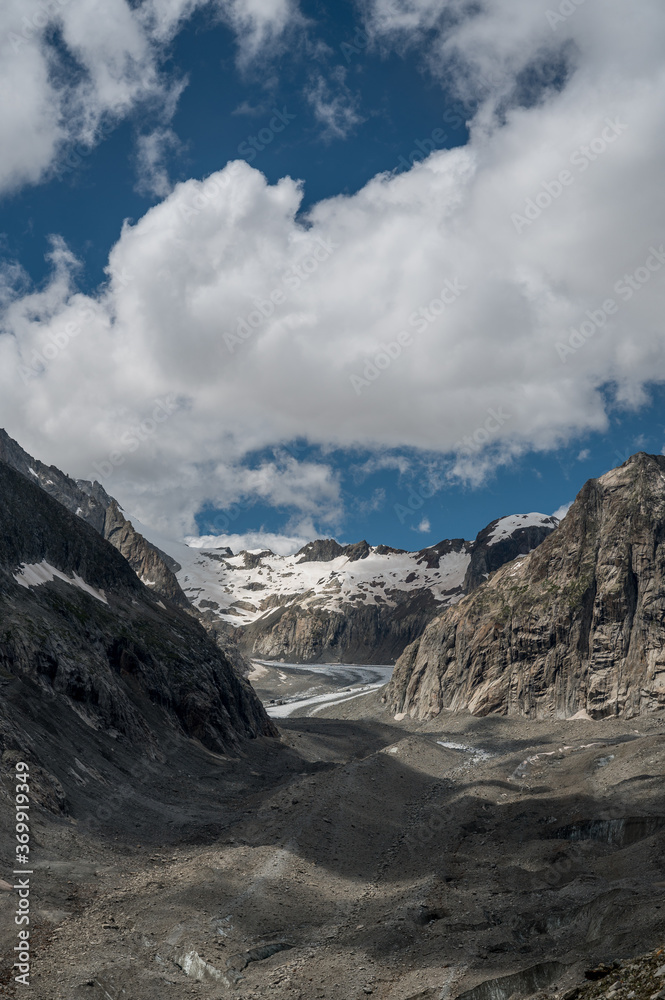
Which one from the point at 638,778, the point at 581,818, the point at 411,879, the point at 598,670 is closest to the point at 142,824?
the point at 411,879

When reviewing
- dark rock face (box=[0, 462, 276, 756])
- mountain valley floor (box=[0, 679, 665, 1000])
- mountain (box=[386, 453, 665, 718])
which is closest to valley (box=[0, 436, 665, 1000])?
mountain valley floor (box=[0, 679, 665, 1000])

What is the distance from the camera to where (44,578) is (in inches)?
2872

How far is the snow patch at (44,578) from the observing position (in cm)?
6846

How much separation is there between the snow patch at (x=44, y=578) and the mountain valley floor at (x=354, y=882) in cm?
2473

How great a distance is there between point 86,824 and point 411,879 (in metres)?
18.6

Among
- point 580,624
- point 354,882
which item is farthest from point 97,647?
point 580,624

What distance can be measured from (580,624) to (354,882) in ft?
263

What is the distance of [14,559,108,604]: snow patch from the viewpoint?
225ft

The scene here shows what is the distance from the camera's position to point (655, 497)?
103 m

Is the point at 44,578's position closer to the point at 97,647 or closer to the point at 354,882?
the point at 97,647

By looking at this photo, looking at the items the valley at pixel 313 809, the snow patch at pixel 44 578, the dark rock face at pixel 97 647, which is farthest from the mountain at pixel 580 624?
the snow patch at pixel 44 578

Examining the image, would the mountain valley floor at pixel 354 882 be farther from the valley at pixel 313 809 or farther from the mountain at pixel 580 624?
the mountain at pixel 580 624

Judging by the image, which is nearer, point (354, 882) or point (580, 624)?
point (354, 882)

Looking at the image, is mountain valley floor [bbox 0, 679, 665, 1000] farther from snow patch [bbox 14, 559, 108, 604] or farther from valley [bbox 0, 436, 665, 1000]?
snow patch [bbox 14, 559, 108, 604]
